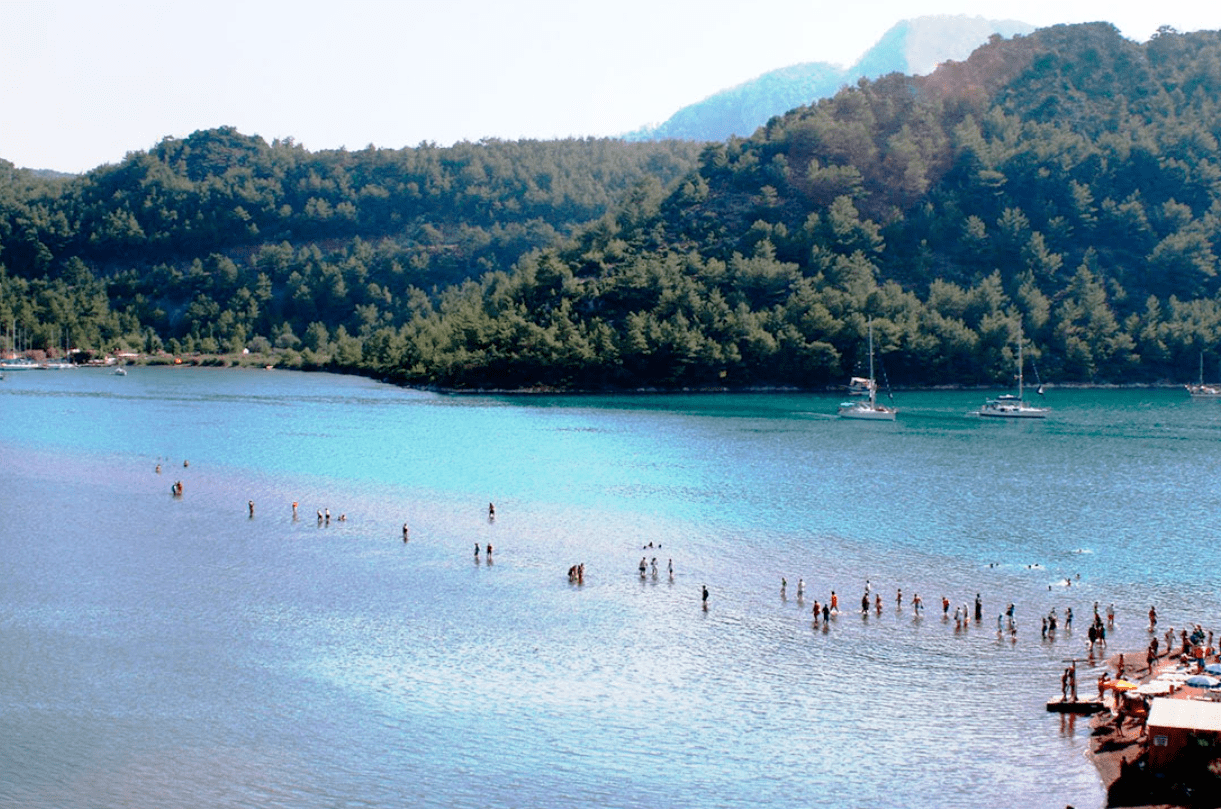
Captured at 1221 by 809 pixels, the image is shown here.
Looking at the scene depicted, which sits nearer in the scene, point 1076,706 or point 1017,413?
point 1076,706

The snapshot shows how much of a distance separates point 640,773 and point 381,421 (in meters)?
117

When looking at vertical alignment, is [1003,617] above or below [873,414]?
below

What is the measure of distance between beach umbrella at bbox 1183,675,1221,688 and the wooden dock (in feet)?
11.3

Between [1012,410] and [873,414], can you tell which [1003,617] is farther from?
[1012,410]

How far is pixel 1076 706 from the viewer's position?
48.0 meters

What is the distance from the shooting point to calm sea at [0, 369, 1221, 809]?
4338 cm

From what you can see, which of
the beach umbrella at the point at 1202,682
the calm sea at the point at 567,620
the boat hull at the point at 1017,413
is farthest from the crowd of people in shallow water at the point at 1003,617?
the boat hull at the point at 1017,413

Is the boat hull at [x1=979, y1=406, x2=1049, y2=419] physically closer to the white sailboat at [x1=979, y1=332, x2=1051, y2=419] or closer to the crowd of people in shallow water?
the white sailboat at [x1=979, y1=332, x2=1051, y2=419]

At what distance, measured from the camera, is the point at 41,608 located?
64.1 meters

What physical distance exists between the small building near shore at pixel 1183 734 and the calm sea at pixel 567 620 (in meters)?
2.34

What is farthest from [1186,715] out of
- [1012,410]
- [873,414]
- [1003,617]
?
[1012,410]

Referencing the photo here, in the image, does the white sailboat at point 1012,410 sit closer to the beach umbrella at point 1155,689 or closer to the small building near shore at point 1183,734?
the beach umbrella at point 1155,689

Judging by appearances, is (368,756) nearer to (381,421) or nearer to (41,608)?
(41,608)

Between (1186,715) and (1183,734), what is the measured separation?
0.99 meters
